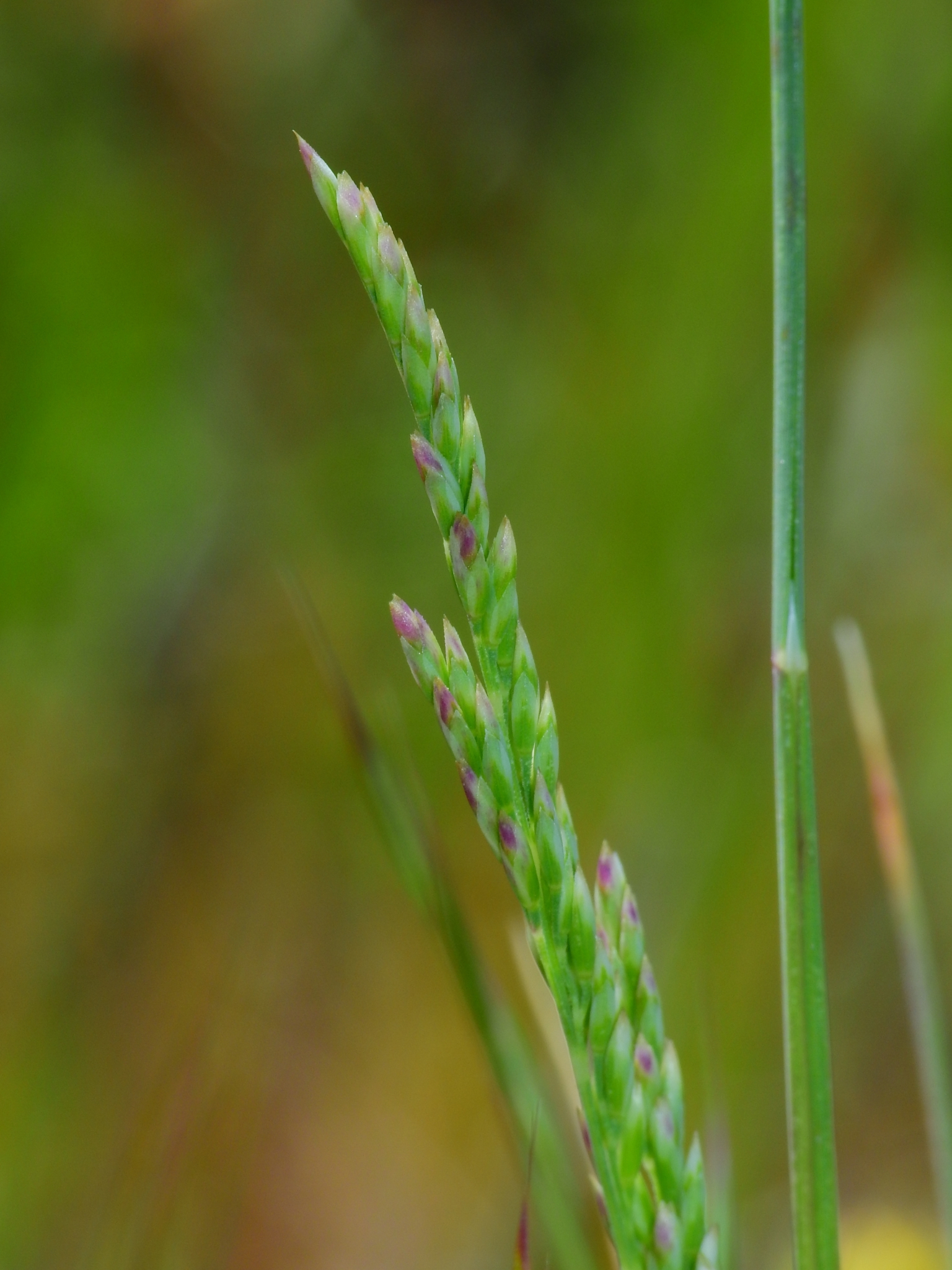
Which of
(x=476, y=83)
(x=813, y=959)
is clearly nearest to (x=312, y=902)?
(x=476, y=83)

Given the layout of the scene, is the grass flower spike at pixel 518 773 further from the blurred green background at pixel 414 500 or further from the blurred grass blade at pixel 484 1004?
the blurred green background at pixel 414 500

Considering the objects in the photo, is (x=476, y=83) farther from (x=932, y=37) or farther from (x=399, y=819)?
(x=399, y=819)

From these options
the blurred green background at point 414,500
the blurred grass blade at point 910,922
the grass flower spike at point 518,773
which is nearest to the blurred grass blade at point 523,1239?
the grass flower spike at point 518,773

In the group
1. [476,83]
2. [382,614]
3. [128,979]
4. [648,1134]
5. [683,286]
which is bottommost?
[648,1134]

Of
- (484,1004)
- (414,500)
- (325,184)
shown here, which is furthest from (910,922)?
(414,500)

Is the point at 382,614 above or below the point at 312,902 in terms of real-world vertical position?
above
